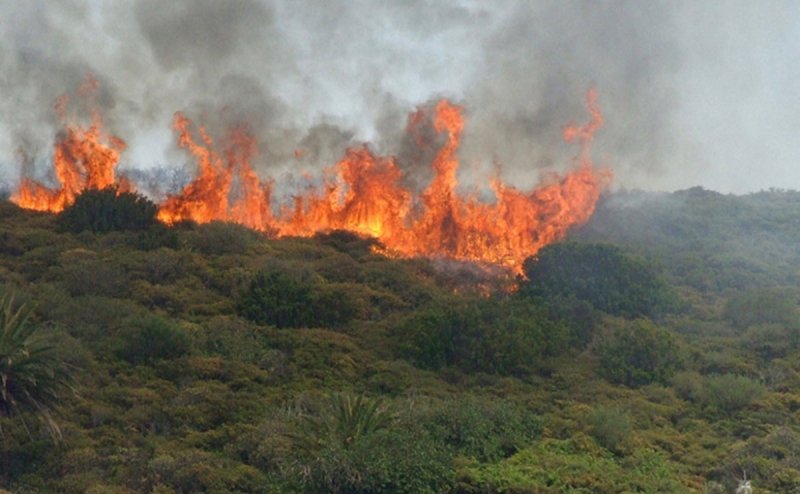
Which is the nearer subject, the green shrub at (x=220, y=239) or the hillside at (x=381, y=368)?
the hillside at (x=381, y=368)

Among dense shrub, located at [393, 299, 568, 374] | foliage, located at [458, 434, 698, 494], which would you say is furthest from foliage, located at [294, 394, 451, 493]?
dense shrub, located at [393, 299, 568, 374]

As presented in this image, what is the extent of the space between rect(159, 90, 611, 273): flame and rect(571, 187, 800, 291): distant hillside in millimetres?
5043

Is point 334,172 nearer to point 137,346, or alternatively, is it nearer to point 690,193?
point 137,346

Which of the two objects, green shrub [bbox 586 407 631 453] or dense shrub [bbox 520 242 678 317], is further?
dense shrub [bbox 520 242 678 317]

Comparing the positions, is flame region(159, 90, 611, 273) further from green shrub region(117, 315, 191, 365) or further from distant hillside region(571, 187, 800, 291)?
green shrub region(117, 315, 191, 365)

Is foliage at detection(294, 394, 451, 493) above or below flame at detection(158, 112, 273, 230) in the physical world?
below

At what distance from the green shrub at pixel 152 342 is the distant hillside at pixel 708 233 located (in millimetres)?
32980

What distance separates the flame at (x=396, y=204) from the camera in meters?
61.6

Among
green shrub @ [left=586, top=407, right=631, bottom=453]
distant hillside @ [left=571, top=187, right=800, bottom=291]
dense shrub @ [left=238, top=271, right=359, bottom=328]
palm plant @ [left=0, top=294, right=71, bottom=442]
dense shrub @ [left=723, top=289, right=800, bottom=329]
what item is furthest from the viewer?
distant hillside @ [left=571, top=187, right=800, bottom=291]

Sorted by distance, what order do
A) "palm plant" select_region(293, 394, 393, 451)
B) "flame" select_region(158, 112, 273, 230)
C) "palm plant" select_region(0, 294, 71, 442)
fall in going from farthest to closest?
"flame" select_region(158, 112, 273, 230) → "palm plant" select_region(293, 394, 393, 451) → "palm plant" select_region(0, 294, 71, 442)

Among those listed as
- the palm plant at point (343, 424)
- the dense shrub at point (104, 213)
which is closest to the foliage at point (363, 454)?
the palm plant at point (343, 424)

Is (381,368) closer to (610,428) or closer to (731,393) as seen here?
(610,428)

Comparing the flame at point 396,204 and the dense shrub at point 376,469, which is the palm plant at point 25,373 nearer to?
the dense shrub at point 376,469

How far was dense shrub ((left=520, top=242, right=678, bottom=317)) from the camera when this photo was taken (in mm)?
53141
